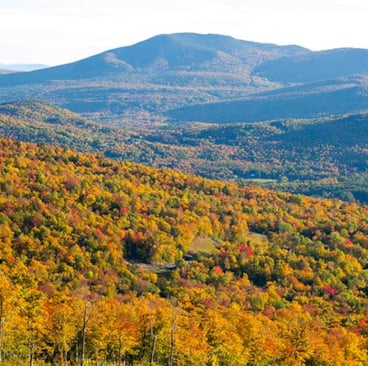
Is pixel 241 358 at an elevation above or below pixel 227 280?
above

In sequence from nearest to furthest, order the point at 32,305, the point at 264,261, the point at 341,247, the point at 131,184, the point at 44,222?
the point at 32,305 < the point at 44,222 < the point at 264,261 < the point at 341,247 < the point at 131,184

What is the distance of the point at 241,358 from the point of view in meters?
70.1

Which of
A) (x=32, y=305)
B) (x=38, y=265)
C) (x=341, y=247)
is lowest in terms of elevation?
(x=341, y=247)

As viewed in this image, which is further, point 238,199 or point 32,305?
point 238,199

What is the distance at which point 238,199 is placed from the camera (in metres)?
174

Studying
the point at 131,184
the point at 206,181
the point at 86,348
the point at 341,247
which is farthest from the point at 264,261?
the point at 86,348

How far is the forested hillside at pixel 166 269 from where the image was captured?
6925cm

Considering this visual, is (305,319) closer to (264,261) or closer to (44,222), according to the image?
(264,261)

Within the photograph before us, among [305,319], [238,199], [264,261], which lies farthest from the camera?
[238,199]

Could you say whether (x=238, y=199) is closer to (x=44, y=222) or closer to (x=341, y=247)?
(x=341, y=247)

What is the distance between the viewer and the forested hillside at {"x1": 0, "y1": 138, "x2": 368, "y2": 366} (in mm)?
69250

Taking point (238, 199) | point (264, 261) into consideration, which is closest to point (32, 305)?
point (264, 261)

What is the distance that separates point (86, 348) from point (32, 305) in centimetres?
714

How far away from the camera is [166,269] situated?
12544 centimetres
